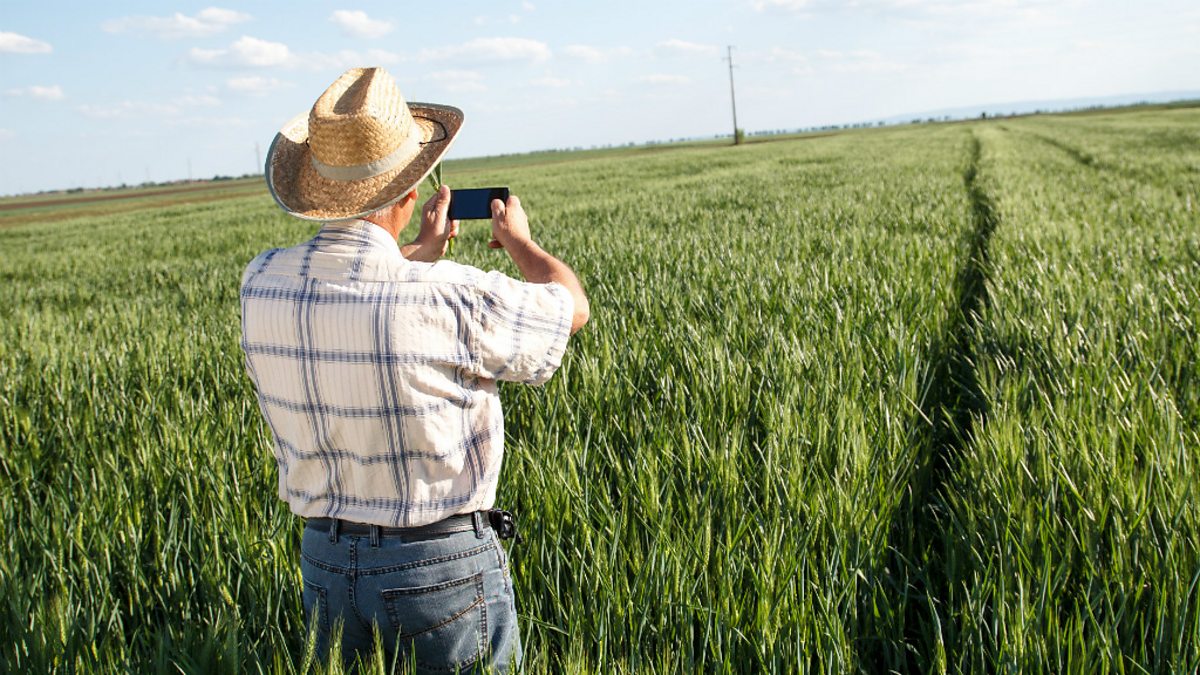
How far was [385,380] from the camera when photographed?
1.21 m

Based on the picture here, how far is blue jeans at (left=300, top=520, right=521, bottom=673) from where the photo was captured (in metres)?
1.27

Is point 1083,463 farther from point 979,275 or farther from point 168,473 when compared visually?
point 979,275

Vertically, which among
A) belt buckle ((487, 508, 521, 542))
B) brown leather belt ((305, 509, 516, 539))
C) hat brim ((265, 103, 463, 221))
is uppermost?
hat brim ((265, 103, 463, 221))

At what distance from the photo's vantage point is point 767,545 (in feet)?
5.29

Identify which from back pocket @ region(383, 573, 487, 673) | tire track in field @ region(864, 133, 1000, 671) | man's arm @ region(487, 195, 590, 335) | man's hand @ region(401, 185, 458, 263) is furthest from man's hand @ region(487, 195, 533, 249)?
tire track in field @ region(864, 133, 1000, 671)

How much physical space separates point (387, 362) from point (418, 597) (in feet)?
1.27

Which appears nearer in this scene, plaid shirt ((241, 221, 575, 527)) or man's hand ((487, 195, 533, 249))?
plaid shirt ((241, 221, 575, 527))

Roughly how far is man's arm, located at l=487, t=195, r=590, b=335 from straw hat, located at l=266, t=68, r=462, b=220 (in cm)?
17

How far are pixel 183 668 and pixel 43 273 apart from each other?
12009 millimetres

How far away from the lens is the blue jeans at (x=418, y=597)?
1272 millimetres

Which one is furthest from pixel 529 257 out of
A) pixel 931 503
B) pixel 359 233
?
pixel 931 503

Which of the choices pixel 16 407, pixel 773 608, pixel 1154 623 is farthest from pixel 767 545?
pixel 16 407

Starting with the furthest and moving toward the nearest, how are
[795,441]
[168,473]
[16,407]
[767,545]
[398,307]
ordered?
[16,407] → [168,473] → [795,441] → [767,545] → [398,307]

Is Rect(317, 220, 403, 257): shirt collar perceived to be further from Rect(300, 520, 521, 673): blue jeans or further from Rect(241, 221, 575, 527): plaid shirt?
Rect(300, 520, 521, 673): blue jeans
